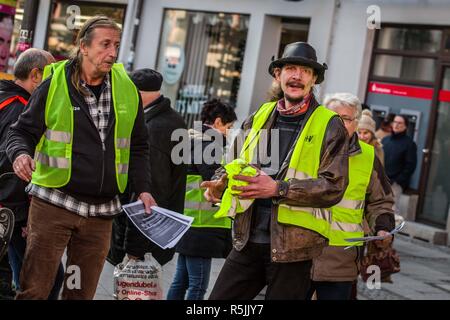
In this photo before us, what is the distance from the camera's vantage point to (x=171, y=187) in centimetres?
659

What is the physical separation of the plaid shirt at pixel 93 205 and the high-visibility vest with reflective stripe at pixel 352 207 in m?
1.41

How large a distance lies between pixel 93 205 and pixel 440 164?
404 inches

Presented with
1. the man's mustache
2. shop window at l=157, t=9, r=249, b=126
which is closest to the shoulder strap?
the man's mustache

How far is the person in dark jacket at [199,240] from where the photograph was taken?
6.83 m

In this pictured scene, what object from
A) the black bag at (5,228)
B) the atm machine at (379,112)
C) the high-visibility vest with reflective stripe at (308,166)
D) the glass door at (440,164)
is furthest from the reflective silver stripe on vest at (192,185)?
the atm machine at (379,112)

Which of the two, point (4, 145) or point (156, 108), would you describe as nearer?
point (4, 145)

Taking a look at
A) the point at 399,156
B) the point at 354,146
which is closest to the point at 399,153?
the point at 399,156

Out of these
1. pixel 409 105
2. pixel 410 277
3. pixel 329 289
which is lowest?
pixel 410 277

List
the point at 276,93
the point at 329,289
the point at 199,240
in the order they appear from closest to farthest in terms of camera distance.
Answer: the point at 276,93 < the point at 329,289 < the point at 199,240

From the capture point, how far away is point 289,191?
14.9 ft

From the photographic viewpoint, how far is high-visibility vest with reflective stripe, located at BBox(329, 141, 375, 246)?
5.79m

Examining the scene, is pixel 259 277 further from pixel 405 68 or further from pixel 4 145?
pixel 405 68
